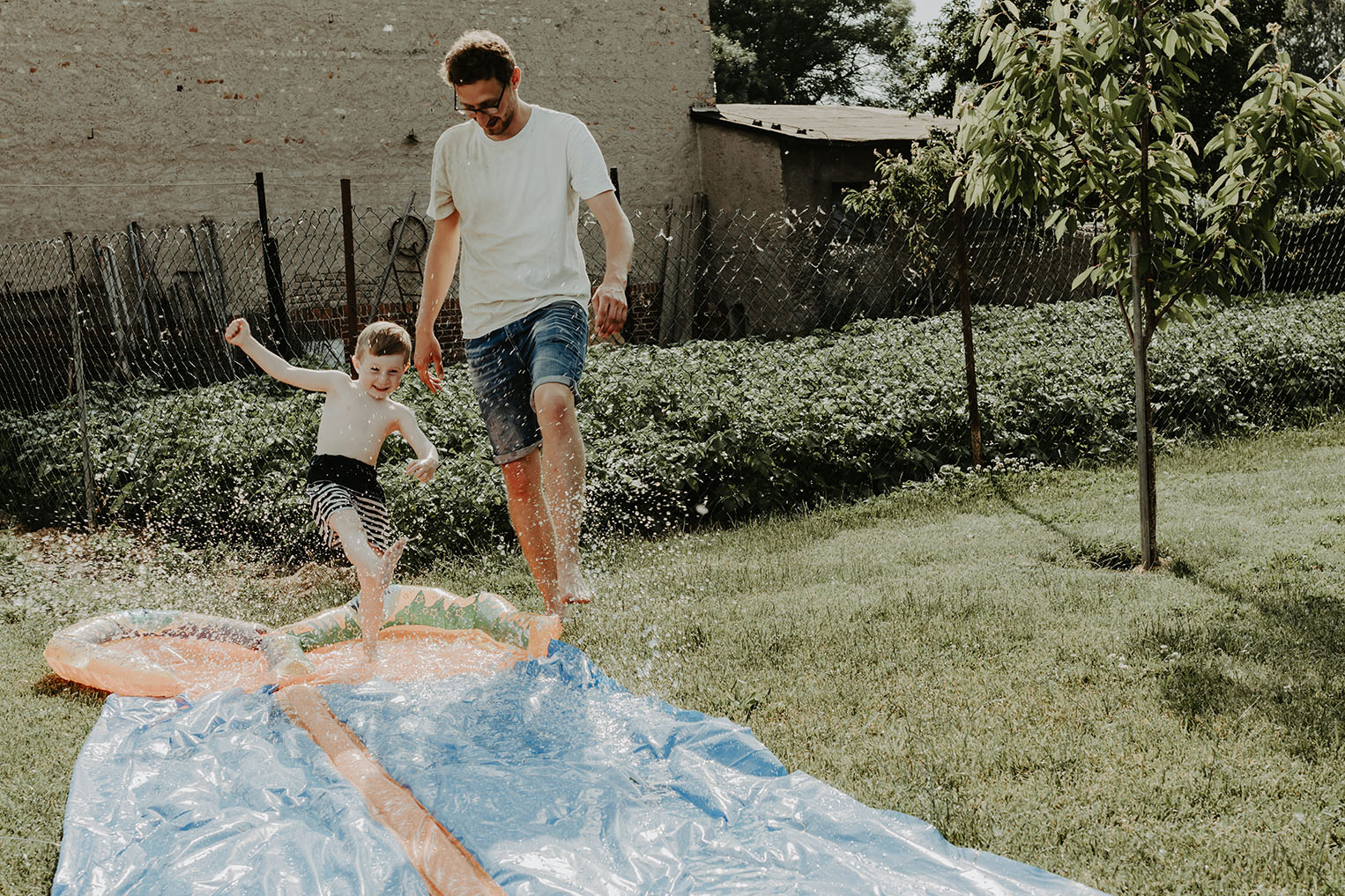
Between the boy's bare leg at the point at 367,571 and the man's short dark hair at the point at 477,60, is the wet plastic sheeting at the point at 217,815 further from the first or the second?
the man's short dark hair at the point at 477,60

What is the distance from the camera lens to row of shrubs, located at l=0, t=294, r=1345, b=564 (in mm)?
6289

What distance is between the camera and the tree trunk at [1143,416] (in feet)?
15.5

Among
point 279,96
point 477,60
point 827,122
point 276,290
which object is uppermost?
point 279,96

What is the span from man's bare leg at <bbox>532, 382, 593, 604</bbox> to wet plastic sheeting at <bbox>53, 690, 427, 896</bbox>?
118 centimetres

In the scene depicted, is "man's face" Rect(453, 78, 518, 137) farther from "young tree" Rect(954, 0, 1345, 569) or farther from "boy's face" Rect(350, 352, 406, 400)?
"young tree" Rect(954, 0, 1345, 569)

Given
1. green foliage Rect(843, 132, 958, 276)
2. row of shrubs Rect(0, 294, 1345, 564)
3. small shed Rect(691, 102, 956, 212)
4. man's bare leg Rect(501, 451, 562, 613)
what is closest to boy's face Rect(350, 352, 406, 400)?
man's bare leg Rect(501, 451, 562, 613)

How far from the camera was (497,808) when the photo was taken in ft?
8.54

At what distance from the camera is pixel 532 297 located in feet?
13.8


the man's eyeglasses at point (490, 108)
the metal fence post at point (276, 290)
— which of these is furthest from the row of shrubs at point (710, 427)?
the man's eyeglasses at point (490, 108)

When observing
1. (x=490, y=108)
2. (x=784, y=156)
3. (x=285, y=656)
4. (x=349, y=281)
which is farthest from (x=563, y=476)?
(x=784, y=156)

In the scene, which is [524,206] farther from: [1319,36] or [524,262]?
[1319,36]

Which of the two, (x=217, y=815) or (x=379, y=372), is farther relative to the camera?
(x=379, y=372)

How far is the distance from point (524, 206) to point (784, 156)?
11275 millimetres

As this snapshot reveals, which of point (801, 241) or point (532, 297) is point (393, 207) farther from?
point (532, 297)
